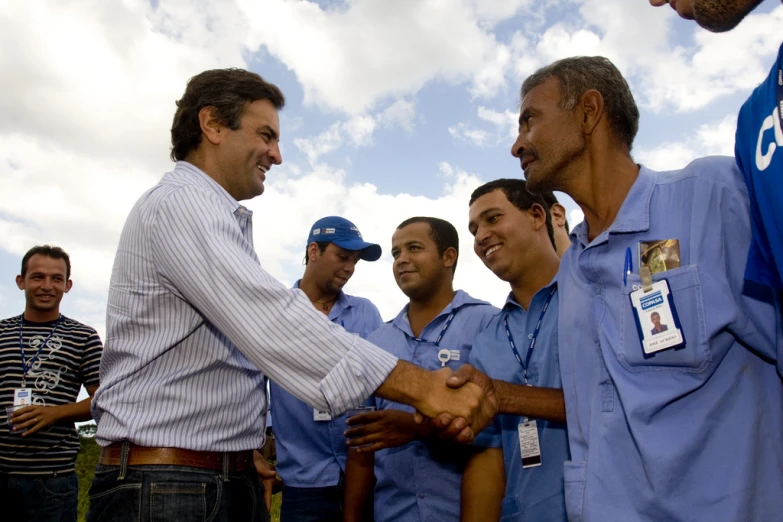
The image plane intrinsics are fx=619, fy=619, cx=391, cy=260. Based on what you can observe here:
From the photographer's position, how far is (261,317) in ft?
8.63

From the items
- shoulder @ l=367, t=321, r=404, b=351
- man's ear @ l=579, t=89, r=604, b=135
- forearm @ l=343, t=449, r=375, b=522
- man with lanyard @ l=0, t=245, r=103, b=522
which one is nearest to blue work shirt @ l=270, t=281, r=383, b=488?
forearm @ l=343, t=449, r=375, b=522

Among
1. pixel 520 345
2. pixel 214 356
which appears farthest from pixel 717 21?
pixel 214 356

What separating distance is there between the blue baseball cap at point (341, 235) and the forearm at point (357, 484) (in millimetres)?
2243

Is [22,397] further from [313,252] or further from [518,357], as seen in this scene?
[518,357]

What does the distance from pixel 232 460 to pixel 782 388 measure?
2212mm

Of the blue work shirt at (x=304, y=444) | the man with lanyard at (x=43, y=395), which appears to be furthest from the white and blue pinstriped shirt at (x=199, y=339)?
the man with lanyard at (x=43, y=395)

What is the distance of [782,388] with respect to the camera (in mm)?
2174

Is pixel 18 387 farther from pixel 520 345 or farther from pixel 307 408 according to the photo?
pixel 520 345

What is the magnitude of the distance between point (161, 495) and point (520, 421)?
182 centimetres

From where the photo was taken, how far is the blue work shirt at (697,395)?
6.78 ft

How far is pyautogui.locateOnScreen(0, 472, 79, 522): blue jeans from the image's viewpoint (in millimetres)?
5145

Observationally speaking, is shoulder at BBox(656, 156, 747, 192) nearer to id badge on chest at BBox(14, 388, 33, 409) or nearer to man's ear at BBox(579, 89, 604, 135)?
man's ear at BBox(579, 89, 604, 135)

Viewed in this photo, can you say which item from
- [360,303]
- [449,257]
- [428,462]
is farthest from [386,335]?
[360,303]

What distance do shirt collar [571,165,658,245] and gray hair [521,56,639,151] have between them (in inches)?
20.0
